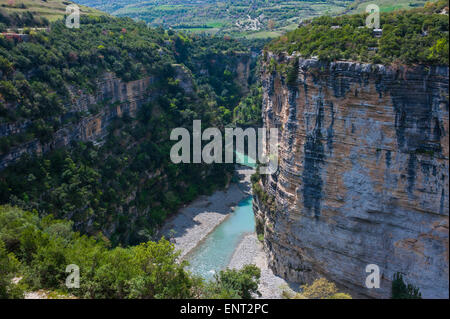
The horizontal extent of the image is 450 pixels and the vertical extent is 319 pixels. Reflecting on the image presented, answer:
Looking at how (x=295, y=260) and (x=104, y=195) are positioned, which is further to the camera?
(x=104, y=195)

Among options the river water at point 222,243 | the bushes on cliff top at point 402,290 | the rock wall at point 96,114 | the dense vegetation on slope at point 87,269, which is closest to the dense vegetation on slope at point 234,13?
the rock wall at point 96,114

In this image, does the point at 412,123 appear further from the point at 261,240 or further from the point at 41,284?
the point at 41,284

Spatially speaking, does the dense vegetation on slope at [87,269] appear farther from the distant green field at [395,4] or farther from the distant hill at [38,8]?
the distant green field at [395,4]

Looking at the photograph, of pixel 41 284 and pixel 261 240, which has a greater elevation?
pixel 41 284

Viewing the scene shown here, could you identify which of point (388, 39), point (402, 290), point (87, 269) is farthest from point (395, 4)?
point (87, 269)

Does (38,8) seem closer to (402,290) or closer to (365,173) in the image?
(365,173)

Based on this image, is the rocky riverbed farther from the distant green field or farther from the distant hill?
the distant green field

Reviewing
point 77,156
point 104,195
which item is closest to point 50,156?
point 77,156
